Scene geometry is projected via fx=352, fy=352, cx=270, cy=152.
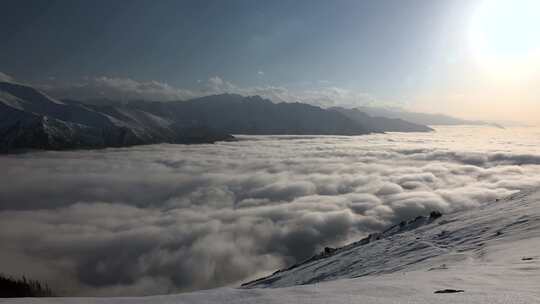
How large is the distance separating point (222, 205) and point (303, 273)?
155 m

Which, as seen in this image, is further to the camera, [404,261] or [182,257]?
[182,257]

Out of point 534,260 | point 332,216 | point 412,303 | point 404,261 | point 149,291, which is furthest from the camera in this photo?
point 332,216

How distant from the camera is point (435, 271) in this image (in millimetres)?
20188

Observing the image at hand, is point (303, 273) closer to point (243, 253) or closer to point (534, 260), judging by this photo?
point (534, 260)

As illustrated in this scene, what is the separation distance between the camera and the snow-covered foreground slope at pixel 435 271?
34.5 ft

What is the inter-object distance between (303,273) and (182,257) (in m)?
97.3

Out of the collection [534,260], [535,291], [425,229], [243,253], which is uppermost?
[535,291]

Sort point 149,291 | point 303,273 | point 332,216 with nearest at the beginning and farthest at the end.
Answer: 1. point 303,273
2. point 149,291
3. point 332,216

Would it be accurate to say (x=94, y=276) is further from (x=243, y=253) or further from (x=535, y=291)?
(x=535, y=291)

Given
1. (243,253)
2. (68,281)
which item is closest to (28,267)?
(68,281)

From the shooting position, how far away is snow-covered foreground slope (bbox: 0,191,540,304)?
34.5 feet

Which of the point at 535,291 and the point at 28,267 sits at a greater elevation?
the point at 535,291

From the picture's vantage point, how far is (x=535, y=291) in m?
10.5

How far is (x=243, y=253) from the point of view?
133m
